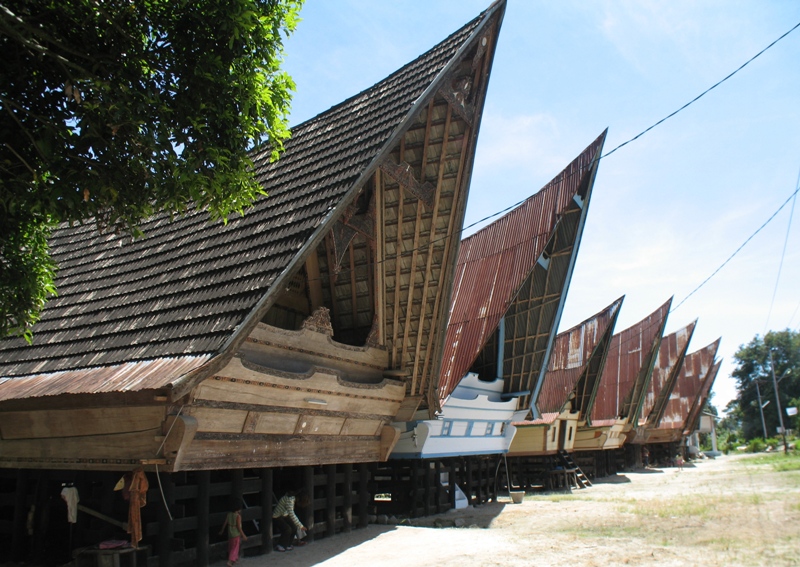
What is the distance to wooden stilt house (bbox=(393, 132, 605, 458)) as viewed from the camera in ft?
52.3

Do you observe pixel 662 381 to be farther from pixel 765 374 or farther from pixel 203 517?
pixel 765 374

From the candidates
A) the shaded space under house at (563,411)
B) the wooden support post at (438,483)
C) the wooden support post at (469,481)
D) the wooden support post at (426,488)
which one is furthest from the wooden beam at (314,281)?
the shaded space under house at (563,411)

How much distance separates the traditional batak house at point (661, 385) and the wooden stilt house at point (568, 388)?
10.4 meters

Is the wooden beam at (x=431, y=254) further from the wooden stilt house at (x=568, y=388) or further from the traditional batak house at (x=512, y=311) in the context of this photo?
the wooden stilt house at (x=568, y=388)

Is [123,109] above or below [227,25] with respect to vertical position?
below

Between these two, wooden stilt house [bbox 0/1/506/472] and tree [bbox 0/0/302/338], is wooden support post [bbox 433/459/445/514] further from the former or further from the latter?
tree [bbox 0/0/302/338]

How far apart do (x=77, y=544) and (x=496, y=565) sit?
5649mm

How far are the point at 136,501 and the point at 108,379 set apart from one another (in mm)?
1547

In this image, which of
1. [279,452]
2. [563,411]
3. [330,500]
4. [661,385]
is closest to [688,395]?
[661,385]

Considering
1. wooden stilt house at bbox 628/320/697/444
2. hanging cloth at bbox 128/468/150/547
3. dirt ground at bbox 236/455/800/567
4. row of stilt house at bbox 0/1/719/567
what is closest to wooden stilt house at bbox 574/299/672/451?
wooden stilt house at bbox 628/320/697/444

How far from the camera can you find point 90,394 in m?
6.60

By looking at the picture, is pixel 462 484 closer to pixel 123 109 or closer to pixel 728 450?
pixel 123 109

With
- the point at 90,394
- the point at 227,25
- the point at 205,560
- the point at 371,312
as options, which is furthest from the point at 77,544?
the point at 227,25

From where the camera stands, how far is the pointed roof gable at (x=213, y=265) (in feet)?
22.3
